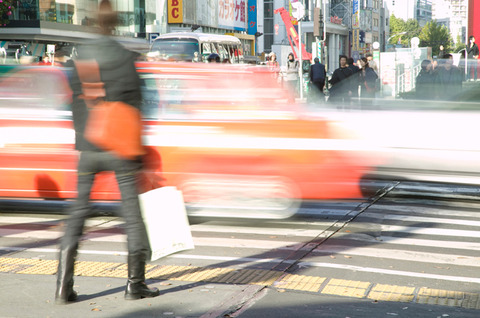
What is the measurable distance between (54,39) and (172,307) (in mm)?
35896

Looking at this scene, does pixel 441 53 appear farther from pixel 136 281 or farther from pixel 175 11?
pixel 175 11

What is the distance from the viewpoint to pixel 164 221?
492cm

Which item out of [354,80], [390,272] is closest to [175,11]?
[354,80]

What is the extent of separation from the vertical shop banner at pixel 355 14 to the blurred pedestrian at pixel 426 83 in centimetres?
7753

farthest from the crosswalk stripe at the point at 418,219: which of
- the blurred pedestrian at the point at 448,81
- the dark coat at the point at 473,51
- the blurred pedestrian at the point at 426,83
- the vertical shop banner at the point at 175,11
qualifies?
the vertical shop banner at the point at 175,11

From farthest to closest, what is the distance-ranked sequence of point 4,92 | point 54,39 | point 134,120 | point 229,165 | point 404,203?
point 54,39 → point 404,203 → point 4,92 → point 229,165 → point 134,120

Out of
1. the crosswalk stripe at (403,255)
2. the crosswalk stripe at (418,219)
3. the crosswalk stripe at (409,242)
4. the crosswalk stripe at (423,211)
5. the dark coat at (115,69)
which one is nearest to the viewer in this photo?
the dark coat at (115,69)

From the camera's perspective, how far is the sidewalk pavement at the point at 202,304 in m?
4.67

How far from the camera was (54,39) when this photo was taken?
38.9m

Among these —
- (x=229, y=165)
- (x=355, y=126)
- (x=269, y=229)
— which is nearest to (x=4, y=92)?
(x=229, y=165)

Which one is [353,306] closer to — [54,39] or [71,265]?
[71,265]

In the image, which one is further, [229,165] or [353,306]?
[229,165]

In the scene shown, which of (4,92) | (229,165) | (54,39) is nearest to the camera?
(229,165)

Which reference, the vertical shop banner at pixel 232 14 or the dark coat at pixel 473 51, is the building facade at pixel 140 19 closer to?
the vertical shop banner at pixel 232 14
